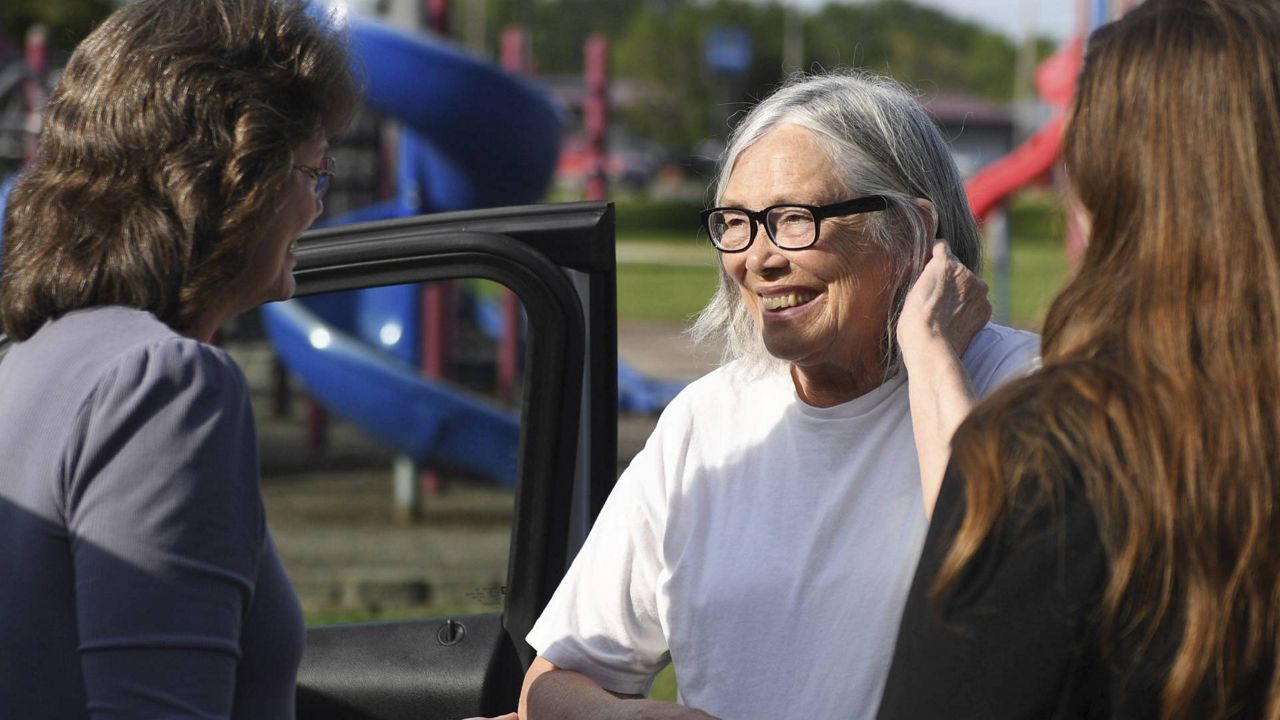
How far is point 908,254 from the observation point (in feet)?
6.98

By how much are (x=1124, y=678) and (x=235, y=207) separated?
35.9 inches

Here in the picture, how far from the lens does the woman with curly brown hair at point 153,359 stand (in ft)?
4.26

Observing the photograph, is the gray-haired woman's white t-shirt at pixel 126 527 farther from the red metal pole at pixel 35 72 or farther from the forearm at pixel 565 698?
the red metal pole at pixel 35 72

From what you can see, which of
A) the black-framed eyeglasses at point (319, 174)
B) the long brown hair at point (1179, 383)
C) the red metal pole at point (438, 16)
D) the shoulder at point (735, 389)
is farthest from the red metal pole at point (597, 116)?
the long brown hair at point (1179, 383)

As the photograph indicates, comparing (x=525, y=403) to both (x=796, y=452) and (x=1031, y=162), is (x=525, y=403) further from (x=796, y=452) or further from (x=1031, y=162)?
(x=1031, y=162)

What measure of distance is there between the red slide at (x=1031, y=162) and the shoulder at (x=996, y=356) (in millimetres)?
9309

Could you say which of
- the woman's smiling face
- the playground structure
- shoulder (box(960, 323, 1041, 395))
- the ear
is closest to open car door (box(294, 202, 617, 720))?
the woman's smiling face

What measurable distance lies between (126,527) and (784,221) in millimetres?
1105

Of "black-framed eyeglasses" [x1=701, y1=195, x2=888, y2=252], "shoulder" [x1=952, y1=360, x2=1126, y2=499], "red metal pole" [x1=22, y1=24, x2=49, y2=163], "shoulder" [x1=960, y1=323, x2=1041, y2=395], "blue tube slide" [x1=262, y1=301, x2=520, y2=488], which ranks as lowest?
"blue tube slide" [x1=262, y1=301, x2=520, y2=488]

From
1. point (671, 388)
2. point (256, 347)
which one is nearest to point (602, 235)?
point (671, 388)

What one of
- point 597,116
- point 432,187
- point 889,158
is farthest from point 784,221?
point 597,116

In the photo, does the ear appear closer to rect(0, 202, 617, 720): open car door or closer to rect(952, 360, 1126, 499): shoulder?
rect(0, 202, 617, 720): open car door

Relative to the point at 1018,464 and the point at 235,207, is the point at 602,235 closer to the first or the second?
the point at 235,207

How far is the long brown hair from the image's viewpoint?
1.20 metres
